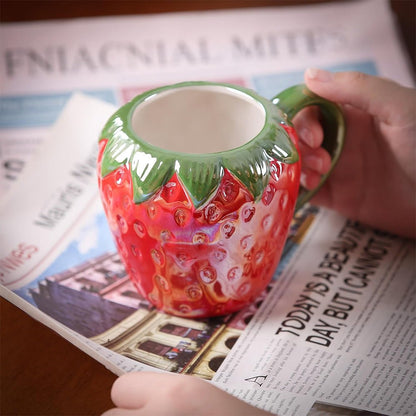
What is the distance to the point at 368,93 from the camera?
59cm

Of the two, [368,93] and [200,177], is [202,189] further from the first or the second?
[368,93]

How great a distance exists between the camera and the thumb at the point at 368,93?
0.58m

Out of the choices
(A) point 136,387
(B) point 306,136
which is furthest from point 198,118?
(A) point 136,387

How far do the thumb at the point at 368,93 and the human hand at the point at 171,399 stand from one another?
11.5 inches

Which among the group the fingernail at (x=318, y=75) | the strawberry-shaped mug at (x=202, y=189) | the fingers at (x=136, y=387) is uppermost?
the fingernail at (x=318, y=75)

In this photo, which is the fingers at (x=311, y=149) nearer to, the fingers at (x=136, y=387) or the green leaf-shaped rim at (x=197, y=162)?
the green leaf-shaped rim at (x=197, y=162)

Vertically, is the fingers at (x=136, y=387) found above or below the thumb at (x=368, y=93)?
below

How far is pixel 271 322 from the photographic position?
0.56 metres

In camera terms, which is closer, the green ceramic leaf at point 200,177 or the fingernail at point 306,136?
the green ceramic leaf at point 200,177

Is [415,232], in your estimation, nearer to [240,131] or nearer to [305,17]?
[240,131]

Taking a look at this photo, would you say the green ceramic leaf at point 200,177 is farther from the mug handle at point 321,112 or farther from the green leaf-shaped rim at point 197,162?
the mug handle at point 321,112

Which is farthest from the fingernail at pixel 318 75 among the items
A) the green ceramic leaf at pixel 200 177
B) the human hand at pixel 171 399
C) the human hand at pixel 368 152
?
the human hand at pixel 171 399

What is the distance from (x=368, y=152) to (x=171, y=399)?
361mm

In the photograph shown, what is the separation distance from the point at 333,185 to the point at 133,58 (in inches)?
15.4
